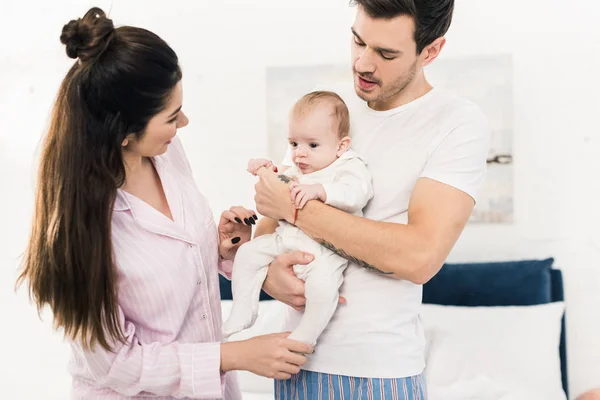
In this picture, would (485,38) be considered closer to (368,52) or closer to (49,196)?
(368,52)

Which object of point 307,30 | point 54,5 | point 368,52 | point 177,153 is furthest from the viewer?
point 54,5

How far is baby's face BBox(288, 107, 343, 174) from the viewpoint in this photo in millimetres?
1701

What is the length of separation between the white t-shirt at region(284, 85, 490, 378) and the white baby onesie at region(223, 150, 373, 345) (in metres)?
0.05

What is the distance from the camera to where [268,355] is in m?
1.62

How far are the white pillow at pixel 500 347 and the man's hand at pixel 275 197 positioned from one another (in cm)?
→ 148

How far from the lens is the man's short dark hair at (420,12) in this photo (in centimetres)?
165

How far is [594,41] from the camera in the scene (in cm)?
313

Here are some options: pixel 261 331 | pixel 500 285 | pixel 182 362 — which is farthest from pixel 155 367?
pixel 500 285

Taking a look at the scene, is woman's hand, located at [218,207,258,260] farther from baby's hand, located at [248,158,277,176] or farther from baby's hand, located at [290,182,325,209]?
baby's hand, located at [290,182,325,209]

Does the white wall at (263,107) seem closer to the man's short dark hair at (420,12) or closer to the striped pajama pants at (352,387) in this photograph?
the man's short dark hair at (420,12)

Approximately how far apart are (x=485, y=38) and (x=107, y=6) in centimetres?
196

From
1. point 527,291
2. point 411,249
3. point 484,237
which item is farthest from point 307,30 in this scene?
point 411,249

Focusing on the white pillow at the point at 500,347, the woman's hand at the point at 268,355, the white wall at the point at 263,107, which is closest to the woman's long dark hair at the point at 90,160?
the woman's hand at the point at 268,355

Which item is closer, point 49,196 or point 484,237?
point 49,196
